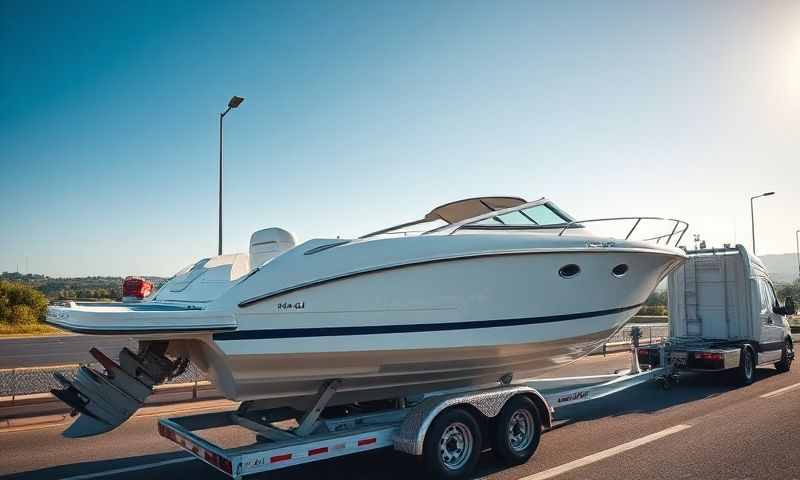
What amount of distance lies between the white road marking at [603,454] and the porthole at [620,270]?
1.83 meters

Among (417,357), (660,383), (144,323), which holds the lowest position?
(660,383)

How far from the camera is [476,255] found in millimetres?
5414

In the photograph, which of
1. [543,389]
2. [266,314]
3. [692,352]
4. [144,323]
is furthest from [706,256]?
[144,323]

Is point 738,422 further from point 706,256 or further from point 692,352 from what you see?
point 706,256

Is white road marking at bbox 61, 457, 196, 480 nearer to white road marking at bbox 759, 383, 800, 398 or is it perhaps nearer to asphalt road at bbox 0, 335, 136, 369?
asphalt road at bbox 0, 335, 136, 369

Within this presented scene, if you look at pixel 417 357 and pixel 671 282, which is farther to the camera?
pixel 671 282

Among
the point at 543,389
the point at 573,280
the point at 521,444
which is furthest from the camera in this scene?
the point at 543,389

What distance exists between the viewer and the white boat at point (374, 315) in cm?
459

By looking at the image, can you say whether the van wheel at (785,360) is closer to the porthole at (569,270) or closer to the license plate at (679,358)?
the license plate at (679,358)

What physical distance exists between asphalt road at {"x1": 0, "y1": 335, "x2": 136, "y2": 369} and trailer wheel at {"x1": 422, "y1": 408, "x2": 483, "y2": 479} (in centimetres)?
886

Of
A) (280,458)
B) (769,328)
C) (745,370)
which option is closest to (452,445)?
A: (280,458)

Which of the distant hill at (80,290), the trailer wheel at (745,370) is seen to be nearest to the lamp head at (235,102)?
the distant hill at (80,290)

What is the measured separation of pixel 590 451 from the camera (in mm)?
5914

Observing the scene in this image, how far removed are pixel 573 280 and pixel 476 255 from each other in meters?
1.34
